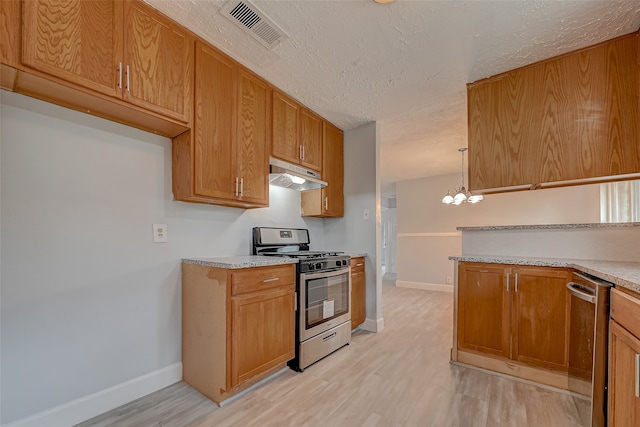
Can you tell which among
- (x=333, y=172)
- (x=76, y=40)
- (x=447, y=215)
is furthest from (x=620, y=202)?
(x=76, y=40)

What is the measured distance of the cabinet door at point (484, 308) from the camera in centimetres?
212

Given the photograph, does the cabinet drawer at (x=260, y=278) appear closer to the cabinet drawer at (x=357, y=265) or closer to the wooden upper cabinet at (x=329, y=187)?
the cabinet drawer at (x=357, y=265)

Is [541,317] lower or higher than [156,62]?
lower

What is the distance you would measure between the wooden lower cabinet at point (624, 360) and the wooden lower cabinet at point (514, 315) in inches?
27.8

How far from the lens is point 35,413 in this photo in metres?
1.42

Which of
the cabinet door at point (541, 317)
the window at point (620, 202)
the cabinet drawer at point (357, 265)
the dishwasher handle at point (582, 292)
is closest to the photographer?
the dishwasher handle at point (582, 292)

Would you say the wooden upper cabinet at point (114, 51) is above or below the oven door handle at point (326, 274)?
above

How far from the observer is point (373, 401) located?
1.79 metres

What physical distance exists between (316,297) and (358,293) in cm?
83

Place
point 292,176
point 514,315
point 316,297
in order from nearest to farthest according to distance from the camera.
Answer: point 514,315 → point 316,297 → point 292,176

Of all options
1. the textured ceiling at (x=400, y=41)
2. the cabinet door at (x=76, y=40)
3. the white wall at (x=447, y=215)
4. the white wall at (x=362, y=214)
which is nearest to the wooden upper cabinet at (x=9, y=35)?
the cabinet door at (x=76, y=40)

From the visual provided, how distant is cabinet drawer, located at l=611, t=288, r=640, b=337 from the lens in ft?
3.37

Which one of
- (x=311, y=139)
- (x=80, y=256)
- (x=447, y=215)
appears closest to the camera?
(x=80, y=256)

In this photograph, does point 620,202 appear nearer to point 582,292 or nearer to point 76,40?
point 582,292
